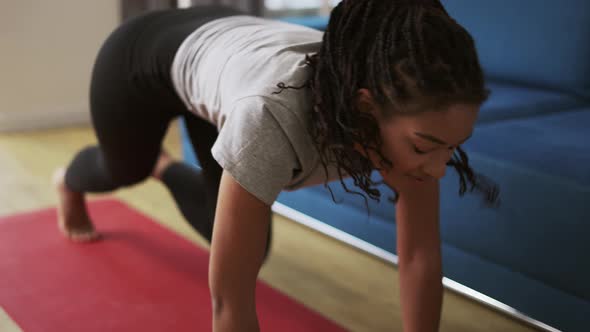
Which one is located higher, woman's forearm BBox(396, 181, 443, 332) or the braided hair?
the braided hair

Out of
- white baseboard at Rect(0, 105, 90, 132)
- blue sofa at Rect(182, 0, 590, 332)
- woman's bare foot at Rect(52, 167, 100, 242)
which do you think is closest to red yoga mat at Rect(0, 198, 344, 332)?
woman's bare foot at Rect(52, 167, 100, 242)

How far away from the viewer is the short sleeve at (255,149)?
871 millimetres

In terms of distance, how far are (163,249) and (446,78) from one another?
120 cm

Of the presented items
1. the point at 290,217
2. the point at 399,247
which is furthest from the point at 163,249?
the point at 399,247

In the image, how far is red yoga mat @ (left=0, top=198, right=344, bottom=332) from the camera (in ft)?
4.63

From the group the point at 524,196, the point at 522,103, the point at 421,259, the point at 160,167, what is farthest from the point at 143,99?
the point at 522,103

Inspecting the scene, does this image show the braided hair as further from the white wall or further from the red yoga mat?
the white wall

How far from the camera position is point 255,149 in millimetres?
875

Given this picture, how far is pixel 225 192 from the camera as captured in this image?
0.91m

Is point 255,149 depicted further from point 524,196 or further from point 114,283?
point 114,283

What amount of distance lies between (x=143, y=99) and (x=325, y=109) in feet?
1.77

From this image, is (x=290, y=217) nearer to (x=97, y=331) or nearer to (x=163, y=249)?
(x=163, y=249)

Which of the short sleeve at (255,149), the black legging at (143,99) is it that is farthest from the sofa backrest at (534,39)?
the short sleeve at (255,149)

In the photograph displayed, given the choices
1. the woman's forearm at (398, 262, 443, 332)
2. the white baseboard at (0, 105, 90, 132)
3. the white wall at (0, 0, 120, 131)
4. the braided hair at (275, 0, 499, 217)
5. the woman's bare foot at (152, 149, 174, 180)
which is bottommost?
the white baseboard at (0, 105, 90, 132)
